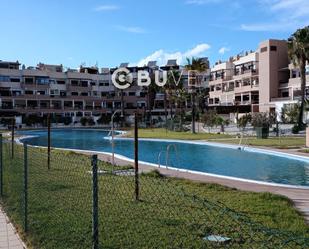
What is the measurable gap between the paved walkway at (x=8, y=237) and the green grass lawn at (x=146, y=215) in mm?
118

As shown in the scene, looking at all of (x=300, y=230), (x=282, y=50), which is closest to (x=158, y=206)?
(x=300, y=230)

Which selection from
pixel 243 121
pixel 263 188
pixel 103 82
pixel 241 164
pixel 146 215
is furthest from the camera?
pixel 103 82

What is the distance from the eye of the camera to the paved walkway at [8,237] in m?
5.93

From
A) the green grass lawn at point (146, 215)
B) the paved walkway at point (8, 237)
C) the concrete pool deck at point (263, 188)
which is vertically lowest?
the concrete pool deck at point (263, 188)

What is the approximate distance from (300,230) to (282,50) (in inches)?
2331

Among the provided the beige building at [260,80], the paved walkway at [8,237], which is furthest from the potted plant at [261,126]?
the paved walkway at [8,237]

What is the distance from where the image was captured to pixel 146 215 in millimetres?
7203

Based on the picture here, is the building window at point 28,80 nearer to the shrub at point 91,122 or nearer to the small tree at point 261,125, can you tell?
the shrub at point 91,122

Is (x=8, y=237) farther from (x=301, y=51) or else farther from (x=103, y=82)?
(x=103, y=82)

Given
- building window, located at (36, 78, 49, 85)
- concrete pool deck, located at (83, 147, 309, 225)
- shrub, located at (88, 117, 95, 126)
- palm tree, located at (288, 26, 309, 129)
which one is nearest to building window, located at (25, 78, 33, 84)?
building window, located at (36, 78, 49, 85)

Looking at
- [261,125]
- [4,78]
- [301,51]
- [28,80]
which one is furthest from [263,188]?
[28,80]

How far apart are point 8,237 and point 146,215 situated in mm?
2144

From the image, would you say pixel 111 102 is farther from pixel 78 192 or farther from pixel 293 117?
pixel 78 192

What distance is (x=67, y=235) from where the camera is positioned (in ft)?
19.8
